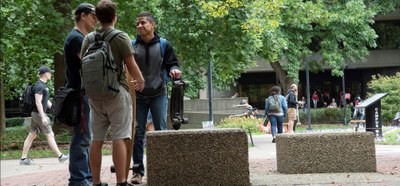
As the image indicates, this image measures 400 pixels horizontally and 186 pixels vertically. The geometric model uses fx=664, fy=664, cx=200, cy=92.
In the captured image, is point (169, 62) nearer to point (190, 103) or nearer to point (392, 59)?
point (190, 103)

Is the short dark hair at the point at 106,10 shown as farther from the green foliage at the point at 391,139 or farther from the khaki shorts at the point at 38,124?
the green foliage at the point at 391,139

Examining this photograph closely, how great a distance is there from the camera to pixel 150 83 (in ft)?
22.9

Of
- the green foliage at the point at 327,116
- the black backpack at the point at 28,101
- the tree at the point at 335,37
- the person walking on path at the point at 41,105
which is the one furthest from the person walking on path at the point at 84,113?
the green foliage at the point at 327,116

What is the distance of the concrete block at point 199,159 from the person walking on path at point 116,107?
76 centimetres

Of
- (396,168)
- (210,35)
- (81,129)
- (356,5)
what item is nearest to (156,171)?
(81,129)

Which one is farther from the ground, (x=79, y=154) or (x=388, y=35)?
(x=388, y=35)

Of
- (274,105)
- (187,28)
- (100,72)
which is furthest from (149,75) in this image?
Result: (187,28)

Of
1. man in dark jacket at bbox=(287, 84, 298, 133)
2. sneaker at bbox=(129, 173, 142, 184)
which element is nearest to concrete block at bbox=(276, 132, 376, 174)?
sneaker at bbox=(129, 173, 142, 184)

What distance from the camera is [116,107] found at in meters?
5.80

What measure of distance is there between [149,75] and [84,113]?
860mm

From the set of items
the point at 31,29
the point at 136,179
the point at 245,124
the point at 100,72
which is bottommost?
the point at 136,179

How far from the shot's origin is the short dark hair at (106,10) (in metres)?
5.86

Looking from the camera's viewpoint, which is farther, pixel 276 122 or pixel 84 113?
pixel 276 122

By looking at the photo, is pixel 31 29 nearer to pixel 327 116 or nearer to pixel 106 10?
pixel 106 10
